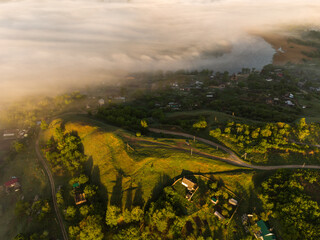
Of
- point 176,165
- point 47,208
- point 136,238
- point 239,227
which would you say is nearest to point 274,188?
point 239,227

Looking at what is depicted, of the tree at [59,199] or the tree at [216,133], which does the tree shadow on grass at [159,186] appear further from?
the tree at [59,199]

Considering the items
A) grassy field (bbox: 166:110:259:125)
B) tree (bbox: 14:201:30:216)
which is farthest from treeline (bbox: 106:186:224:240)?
grassy field (bbox: 166:110:259:125)

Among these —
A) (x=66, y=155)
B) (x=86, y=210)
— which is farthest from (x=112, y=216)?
(x=66, y=155)

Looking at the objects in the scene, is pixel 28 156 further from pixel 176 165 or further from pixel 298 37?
pixel 298 37

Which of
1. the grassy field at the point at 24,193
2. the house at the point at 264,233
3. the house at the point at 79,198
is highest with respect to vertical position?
the house at the point at 264,233

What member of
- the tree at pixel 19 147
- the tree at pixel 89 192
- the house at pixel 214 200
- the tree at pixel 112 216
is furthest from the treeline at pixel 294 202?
the tree at pixel 19 147

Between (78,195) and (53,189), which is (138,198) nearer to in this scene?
(78,195)

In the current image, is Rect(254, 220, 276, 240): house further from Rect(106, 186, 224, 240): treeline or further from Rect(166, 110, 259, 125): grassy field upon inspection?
Rect(166, 110, 259, 125): grassy field
